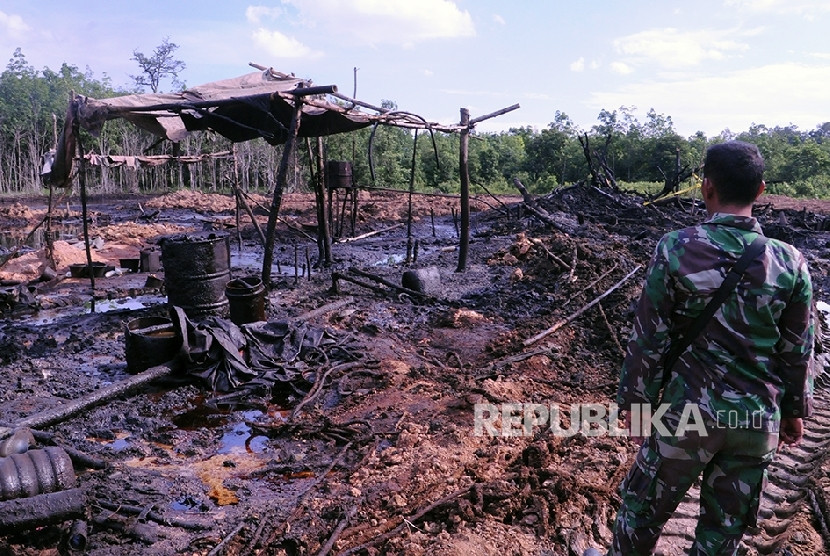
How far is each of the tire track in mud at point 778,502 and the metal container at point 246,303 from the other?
5076 millimetres

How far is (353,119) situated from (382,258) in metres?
5.39

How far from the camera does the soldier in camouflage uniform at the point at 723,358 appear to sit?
2250 mm

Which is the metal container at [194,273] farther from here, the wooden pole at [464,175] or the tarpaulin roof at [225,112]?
the wooden pole at [464,175]

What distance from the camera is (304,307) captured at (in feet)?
28.7

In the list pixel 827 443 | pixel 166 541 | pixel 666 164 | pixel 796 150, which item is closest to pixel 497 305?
pixel 827 443

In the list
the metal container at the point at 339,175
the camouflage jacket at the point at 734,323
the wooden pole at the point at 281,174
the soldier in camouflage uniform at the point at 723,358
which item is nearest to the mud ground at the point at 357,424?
the wooden pole at the point at 281,174

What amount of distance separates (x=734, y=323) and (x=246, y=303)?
5.82m

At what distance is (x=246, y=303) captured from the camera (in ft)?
23.2

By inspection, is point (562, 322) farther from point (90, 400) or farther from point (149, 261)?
point (149, 261)

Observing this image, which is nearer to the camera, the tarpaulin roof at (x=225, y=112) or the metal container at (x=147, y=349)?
the metal container at (x=147, y=349)

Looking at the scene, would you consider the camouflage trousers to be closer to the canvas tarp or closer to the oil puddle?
the canvas tarp

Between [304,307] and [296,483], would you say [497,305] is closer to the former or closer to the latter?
[304,307]

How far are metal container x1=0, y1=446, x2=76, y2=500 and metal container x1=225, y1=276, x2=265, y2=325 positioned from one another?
3397 millimetres

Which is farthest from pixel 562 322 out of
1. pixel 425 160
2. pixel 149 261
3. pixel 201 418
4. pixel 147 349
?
pixel 425 160
